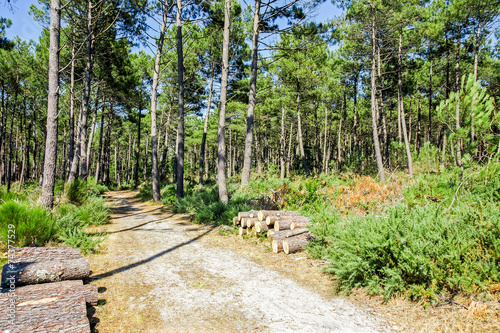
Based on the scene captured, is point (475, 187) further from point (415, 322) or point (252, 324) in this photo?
point (252, 324)

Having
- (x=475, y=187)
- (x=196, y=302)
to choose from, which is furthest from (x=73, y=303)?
(x=475, y=187)

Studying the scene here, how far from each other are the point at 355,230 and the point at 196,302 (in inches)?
108

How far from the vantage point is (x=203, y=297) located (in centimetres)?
377

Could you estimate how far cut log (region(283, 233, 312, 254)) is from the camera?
5.75m

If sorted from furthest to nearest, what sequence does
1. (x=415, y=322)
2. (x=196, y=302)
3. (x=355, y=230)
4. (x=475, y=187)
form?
(x=475, y=187) → (x=355, y=230) → (x=196, y=302) → (x=415, y=322)

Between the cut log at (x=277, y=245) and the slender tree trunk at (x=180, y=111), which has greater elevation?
the slender tree trunk at (x=180, y=111)

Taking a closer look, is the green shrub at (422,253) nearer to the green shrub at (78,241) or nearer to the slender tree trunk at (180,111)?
the green shrub at (78,241)

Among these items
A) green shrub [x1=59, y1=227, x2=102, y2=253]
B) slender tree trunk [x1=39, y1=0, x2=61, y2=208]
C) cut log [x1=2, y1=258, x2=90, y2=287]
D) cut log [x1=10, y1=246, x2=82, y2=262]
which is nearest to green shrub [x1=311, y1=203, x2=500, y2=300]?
cut log [x1=2, y1=258, x2=90, y2=287]

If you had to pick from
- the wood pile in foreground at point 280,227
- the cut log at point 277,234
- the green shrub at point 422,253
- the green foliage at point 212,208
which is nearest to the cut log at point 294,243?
the wood pile in foreground at point 280,227

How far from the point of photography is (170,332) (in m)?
2.93

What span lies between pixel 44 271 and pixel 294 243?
443 centimetres

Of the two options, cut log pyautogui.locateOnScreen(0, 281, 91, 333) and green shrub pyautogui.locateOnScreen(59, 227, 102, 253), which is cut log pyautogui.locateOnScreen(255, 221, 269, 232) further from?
cut log pyautogui.locateOnScreen(0, 281, 91, 333)

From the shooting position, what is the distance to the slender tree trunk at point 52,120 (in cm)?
655

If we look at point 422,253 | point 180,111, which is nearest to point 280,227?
point 422,253
